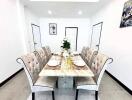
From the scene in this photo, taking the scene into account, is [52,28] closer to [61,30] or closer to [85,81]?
[61,30]

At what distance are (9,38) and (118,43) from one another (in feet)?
11.0

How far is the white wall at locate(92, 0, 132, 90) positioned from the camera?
2.32 m

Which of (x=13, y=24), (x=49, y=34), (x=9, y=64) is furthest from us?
(x=49, y=34)

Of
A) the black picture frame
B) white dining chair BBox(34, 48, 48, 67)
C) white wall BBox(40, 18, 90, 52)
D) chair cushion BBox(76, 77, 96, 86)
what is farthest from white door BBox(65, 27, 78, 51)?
chair cushion BBox(76, 77, 96, 86)

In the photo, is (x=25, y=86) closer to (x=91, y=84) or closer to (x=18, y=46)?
(x=18, y=46)

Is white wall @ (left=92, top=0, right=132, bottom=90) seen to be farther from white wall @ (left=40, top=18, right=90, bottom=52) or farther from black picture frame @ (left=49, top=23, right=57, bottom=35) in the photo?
black picture frame @ (left=49, top=23, right=57, bottom=35)

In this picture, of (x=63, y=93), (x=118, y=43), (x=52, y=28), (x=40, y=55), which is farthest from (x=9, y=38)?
(x=52, y=28)

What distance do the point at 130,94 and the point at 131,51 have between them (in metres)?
1.03

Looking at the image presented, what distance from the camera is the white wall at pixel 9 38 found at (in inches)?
99.7

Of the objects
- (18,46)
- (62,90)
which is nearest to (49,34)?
(18,46)

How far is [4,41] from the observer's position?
261 centimetres

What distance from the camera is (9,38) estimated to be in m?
2.83

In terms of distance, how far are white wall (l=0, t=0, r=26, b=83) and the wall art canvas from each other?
3352mm

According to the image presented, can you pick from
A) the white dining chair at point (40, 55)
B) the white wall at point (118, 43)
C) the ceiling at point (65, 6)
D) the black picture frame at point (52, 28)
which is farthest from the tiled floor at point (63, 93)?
the black picture frame at point (52, 28)
